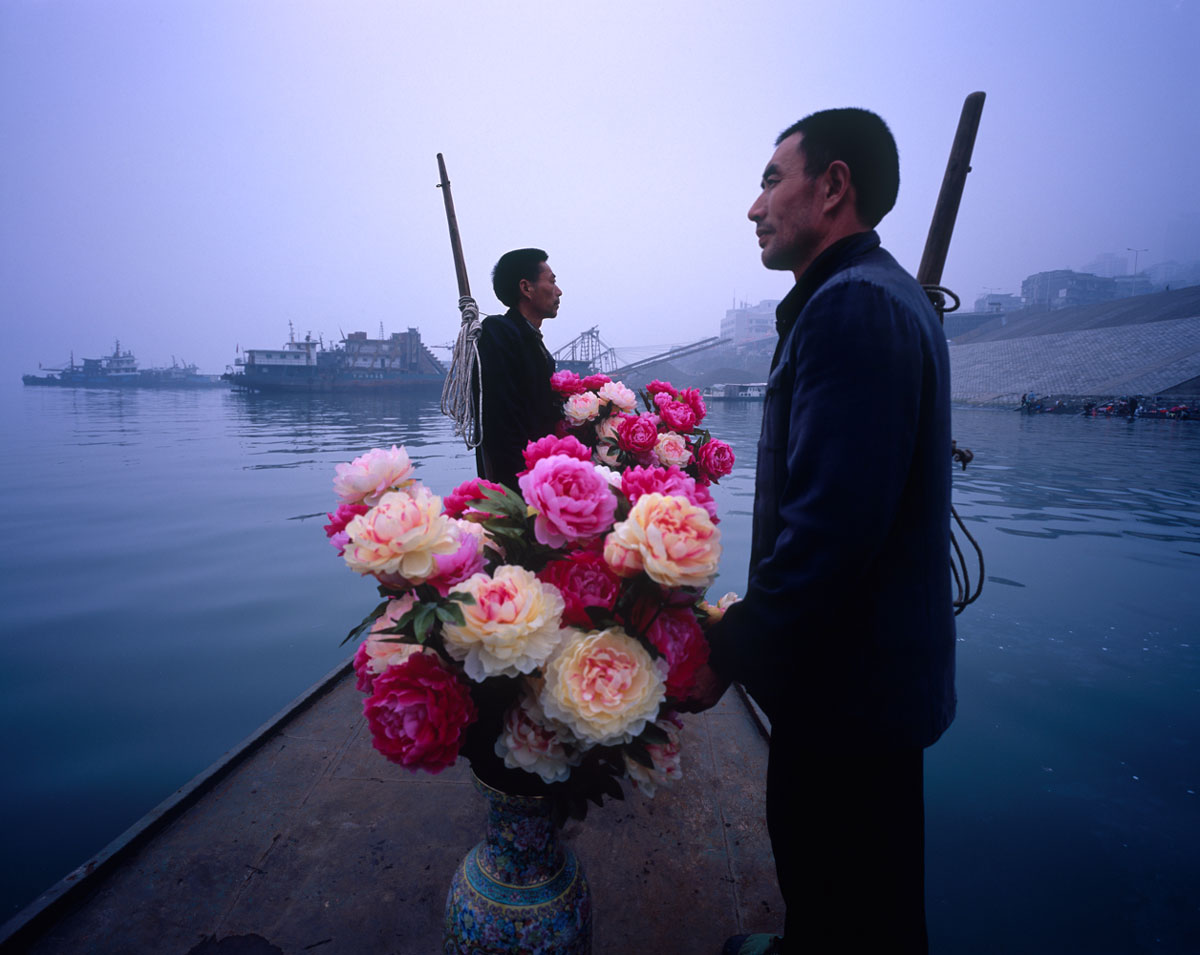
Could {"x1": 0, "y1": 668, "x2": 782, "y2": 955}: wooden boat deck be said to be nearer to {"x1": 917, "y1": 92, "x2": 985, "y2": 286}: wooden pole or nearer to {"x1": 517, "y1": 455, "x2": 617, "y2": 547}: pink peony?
{"x1": 517, "y1": 455, "x2": 617, "y2": 547}: pink peony

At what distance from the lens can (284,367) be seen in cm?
5212

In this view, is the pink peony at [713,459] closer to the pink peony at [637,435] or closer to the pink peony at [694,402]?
the pink peony at [694,402]

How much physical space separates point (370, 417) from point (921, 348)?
102 feet

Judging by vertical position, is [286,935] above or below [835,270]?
below

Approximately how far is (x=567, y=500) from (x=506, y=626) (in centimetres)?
24

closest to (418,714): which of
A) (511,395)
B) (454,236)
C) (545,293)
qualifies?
(511,395)

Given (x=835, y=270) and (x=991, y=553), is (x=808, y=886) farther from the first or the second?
(x=991, y=553)

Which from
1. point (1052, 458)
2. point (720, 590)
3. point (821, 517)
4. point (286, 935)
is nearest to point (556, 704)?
point (821, 517)

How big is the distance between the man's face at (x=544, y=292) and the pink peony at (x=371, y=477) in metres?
2.13

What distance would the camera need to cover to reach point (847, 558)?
40.1 inches

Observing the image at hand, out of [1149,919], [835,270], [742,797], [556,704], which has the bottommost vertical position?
[1149,919]

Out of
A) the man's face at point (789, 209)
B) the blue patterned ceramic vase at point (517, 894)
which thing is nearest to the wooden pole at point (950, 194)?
the man's face at point (789, 209)

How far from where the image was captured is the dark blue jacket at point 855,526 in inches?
39.9

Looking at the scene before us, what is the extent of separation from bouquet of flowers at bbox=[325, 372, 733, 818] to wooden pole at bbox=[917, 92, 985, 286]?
156 centimetres
